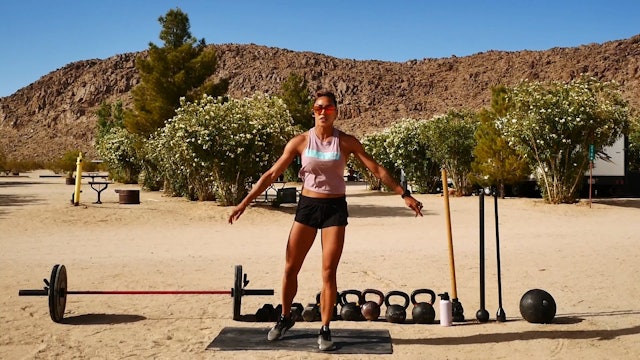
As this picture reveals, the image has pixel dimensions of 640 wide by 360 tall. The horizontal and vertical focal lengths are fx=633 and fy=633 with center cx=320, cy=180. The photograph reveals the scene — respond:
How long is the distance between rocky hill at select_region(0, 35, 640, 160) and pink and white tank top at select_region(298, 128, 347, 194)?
84511 millimetres

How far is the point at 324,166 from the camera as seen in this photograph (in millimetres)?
4973

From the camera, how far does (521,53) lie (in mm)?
109312

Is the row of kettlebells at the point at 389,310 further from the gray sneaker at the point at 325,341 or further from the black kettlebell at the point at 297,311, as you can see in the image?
the gray sneaker at the point at 325,341

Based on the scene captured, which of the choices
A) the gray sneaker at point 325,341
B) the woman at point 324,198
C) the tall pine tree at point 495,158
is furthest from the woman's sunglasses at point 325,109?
the tall pine tree at point 495,158

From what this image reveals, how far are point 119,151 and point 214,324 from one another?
33750 millimetres

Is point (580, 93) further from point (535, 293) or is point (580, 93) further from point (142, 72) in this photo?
point (142, 72)

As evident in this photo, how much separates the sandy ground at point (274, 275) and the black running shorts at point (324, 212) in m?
1.03

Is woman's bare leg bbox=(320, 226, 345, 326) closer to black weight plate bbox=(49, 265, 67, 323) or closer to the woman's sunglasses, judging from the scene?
the woman's sunglasses

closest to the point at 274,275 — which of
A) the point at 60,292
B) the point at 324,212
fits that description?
the point at 60,292

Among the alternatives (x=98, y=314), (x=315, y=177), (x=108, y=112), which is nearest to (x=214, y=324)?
(x=98, y=314)

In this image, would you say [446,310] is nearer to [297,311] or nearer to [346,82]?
[297,311]

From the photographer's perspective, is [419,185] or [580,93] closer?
[580,93]

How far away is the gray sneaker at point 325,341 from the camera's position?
4965 millimetres

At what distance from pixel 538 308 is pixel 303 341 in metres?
2.23
